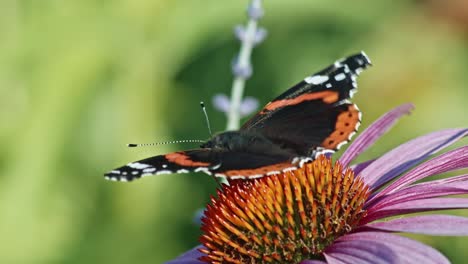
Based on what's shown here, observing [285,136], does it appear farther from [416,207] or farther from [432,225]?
[432,225]

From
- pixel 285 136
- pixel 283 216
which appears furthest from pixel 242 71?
pixel 283 216

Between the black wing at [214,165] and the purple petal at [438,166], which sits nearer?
the black wing at [214,165]

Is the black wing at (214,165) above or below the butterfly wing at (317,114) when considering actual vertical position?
below

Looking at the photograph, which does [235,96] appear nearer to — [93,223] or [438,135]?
[438,135]

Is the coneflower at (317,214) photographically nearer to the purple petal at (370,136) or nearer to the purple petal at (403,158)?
the purple petal at (403,158)

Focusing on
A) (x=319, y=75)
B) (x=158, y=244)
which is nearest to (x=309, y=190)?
(x=319, y=75)

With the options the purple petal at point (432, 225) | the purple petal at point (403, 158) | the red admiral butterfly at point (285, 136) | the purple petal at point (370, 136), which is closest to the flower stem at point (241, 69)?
the red admiral butterfly at point (285, 136)
